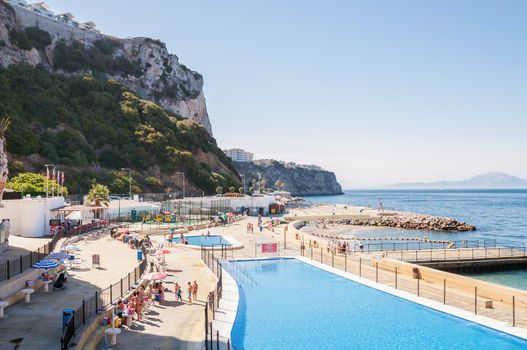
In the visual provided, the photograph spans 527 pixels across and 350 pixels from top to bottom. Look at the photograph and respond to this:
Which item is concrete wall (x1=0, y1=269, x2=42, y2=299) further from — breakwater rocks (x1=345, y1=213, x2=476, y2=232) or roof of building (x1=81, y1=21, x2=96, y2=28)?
roof of building (x1=81, y1=21, x2=96, y2=28)

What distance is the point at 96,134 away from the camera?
10462 cm

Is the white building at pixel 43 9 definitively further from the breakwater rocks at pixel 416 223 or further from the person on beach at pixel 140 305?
the person on beach at pixel 140 305

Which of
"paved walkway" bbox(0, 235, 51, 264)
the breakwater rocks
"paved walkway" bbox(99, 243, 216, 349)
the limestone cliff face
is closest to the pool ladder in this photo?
"paved walkway" bbox(99, 243, 216, 349)

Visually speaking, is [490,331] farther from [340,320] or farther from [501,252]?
[501,252]

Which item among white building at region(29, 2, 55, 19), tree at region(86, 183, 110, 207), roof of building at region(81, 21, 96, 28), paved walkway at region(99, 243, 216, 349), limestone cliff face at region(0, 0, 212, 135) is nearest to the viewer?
paved walkway at region(99, 243, 216, 349)

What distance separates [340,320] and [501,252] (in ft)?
86.9

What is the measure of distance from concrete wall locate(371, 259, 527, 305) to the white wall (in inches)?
1067

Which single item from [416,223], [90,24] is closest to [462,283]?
[416,223]

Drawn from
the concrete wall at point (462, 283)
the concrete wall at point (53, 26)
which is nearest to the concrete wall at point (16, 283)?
the concrete wall at point (462, 283)

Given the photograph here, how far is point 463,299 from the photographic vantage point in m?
23.3

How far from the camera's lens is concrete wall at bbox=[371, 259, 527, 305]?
23247 mm

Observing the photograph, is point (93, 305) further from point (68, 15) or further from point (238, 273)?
point (68, 15)

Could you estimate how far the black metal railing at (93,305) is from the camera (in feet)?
44.7

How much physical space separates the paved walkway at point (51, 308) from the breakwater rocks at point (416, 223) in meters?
57.6
